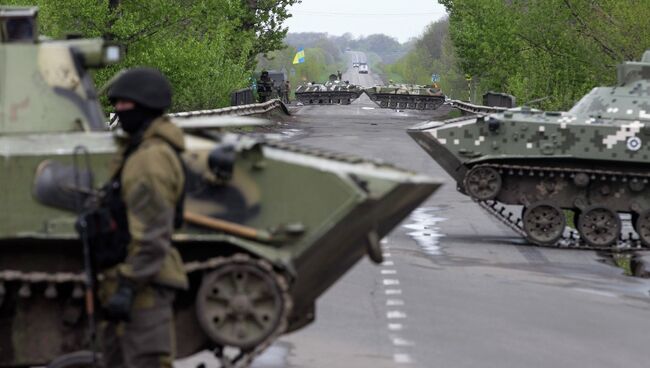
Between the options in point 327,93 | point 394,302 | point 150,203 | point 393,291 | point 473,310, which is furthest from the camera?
point 327,93

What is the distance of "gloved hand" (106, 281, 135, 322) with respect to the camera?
841cm

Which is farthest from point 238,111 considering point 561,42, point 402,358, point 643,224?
point 402,358

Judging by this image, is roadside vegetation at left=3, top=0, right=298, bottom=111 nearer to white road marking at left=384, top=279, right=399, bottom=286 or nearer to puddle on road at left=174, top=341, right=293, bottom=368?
white road marking at left=384, top=279, right=399, bottom=286

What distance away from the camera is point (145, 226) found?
8.38 metres

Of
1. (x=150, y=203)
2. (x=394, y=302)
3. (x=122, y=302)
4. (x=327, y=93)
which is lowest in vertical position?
(x=327, y=93)

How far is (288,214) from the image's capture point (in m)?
9.88

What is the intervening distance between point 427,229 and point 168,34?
22198 mm

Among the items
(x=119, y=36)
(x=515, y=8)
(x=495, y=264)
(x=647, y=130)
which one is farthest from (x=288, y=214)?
(x=515, y=8)

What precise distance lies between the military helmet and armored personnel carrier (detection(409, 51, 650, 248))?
14.3m

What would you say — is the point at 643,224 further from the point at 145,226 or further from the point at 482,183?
the point at 145,226

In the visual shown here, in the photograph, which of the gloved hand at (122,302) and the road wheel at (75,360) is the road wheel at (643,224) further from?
the gloved hand at (122,302)

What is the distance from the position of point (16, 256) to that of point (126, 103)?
1.88 metres

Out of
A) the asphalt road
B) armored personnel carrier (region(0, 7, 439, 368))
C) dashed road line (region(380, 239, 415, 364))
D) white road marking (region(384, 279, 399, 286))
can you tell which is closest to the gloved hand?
armored personnel carrier (region(0, 7, 439, 368))

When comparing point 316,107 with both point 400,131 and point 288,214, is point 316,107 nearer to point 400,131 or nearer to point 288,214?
point 400,131
